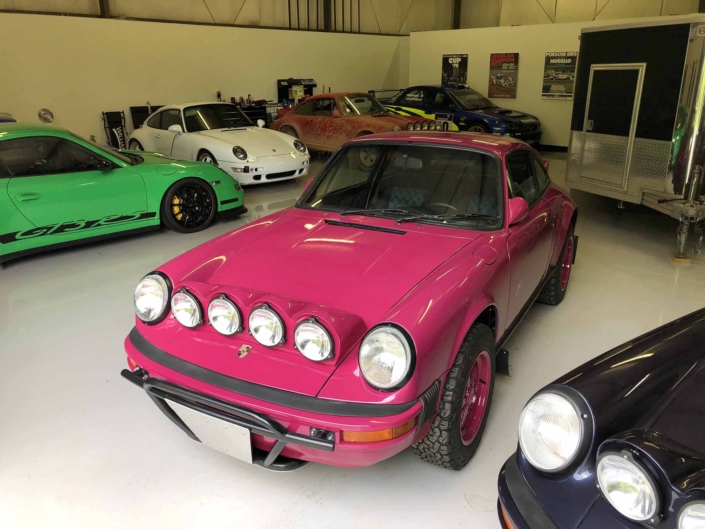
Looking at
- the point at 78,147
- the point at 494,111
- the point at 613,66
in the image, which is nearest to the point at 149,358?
the point at 78,147

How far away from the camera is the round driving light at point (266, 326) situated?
1.88 metres

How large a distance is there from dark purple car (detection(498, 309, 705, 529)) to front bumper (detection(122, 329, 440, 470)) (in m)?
0.37

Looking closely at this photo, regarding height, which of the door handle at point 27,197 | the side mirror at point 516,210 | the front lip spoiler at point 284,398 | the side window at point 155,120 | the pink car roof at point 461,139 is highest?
the pink car roof at point 461,139

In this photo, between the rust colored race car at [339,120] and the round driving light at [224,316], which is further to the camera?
the rust colored race car at [339,120]

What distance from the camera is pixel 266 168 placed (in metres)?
7.39

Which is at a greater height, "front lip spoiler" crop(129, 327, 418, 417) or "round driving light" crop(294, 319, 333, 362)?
"round driving light" crop(294, 319, 333, 362)

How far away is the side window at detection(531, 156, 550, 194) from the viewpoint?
338cm

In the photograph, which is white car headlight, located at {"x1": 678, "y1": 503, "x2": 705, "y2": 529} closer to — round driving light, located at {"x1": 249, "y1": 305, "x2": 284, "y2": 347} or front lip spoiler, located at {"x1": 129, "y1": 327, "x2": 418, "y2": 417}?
front lip spoiler, located at {"x1": 129, "y1": 327, "x2": 418, "y2": 417}

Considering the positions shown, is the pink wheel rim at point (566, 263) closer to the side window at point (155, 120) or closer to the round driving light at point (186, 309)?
the round driving light at point (186, 309)

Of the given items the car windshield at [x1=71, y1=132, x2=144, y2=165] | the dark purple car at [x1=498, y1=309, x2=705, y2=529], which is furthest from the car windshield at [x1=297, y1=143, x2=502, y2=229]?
the car windshield at [x1=71, y1=132, x2=144, y2=165]

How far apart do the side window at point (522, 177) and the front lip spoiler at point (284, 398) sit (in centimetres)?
152

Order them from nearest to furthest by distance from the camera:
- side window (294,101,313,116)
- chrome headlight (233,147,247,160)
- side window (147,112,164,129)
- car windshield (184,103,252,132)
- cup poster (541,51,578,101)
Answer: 1. chrome headlight (233,147,247,160)
2. car windshield (184,103,252,132)
3. side window (147,112,164,129)
4. side window (294,101,313,116)
5. cup poster (541,51,578,101)

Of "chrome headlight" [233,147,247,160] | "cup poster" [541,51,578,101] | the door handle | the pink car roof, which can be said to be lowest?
the door handle

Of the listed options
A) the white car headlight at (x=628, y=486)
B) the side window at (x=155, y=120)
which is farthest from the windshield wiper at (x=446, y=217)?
the side window at (x=155, y=120)
